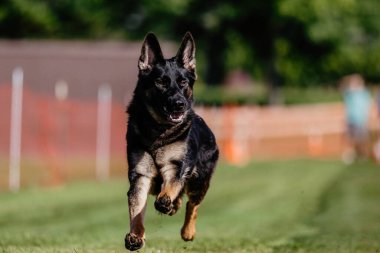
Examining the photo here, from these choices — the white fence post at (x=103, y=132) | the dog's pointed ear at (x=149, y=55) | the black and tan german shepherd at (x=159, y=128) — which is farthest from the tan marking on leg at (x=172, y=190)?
the white fence post at (x=103, y=132)

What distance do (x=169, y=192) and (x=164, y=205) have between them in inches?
7.1

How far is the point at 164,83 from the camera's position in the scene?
26.3 ft

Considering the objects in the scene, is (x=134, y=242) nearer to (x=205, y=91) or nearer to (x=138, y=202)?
(x=138, y=202)

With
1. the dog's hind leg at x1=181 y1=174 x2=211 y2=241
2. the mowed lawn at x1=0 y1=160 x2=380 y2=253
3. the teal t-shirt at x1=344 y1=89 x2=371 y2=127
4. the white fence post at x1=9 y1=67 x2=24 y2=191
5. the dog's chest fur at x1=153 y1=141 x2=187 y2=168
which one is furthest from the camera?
the teal t-shirt at x1=344 y1=89 x2=371 y2=127

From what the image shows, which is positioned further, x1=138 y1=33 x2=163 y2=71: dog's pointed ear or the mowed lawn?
the mowed lawn

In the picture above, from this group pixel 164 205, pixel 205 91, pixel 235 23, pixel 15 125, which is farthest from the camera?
pixel 235 23

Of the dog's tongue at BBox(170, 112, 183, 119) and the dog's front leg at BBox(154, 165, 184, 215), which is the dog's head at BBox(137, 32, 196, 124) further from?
the dog's front leg at BBox(154, 165, 184, 215)

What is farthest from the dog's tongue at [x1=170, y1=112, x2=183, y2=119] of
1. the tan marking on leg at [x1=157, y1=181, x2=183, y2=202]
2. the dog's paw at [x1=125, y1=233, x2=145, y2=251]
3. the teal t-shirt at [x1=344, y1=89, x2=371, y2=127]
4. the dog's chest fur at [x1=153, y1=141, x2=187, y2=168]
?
the teal t-shirt at [x1=344, y1=89, x2=371, y2=127]

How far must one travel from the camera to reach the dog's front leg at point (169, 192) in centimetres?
771

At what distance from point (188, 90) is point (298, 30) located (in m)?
44.9

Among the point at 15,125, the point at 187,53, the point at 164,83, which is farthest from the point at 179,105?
the point at 15,125

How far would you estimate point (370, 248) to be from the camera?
10609 mm

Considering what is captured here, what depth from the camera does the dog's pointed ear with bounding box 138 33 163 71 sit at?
807 cm

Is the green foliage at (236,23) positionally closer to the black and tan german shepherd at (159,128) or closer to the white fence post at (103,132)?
the white fence post at (103,132)
